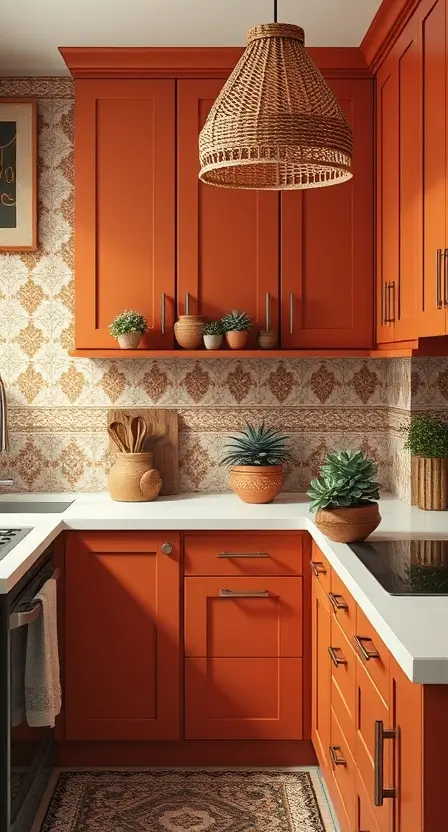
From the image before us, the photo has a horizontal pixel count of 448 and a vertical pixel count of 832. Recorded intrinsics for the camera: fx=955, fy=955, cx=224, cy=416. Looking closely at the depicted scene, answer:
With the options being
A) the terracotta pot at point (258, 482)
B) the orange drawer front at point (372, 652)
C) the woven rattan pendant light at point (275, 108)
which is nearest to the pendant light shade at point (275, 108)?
the woven rattan pendant light at point (275, 108)

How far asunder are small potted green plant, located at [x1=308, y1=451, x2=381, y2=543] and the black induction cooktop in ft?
0.17

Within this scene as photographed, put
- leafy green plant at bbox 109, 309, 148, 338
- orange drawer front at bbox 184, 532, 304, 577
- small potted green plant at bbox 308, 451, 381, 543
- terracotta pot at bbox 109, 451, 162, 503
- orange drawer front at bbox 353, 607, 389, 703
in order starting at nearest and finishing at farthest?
orange drawer front at bbox 353, 607, 389, 703 < small potted green plant at bbox 308, 451, 381, 543 < orange drawer front at bbox 184, 532, 304, 577 < leafy green plant at bbox 109, 309, 148, 338 < terracotta pot at bbox 109, 451, 162, 503

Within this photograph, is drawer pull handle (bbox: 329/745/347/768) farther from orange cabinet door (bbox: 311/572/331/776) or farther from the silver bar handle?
the silver bar handle

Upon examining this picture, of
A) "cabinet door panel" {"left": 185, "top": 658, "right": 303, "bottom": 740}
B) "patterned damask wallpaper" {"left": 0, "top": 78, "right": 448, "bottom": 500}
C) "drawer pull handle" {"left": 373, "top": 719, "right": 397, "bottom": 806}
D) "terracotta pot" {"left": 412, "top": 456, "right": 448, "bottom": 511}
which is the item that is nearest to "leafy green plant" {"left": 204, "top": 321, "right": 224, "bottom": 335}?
"patterned damask wallpaper" {"left": 0, "top": 78, "right": 448, "bottom": 500}

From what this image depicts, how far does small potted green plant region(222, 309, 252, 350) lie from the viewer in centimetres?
349

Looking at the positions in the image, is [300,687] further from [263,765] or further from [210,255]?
[210,255]

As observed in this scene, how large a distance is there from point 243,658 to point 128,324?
1246 millimetres

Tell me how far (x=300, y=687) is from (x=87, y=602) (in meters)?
0.78

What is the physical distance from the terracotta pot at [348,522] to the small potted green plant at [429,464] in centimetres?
68

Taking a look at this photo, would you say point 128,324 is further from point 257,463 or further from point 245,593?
point 245,593

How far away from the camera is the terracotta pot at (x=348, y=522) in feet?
8.80

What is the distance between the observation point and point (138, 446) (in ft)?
12.2

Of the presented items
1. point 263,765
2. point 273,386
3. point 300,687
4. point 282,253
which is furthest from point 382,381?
point 263,765

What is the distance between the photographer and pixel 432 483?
3.36 m
